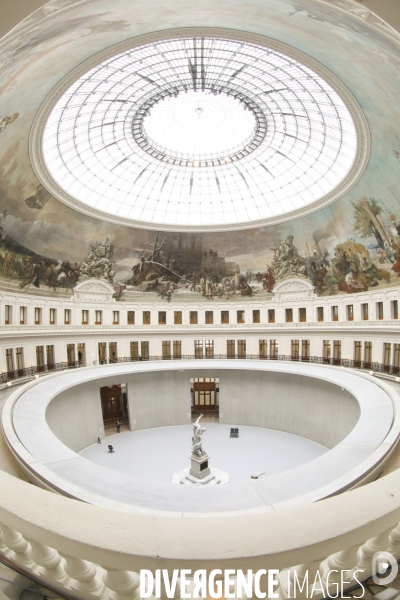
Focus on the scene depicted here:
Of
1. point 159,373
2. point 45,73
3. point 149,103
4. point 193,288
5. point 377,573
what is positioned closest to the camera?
point 377,573

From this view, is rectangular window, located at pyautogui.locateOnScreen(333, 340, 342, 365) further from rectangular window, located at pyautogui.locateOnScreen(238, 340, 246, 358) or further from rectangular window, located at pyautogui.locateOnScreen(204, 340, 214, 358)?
rectangular window, located at pyautogui.locateOnScreen(204, 340, 214, 358)

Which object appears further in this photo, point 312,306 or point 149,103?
point 312,306

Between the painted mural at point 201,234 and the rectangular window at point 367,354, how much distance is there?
500 cm

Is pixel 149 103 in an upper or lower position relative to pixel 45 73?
upper

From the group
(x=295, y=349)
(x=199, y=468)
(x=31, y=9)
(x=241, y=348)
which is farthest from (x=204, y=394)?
(x=31, y=9)

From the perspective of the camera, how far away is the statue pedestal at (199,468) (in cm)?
1875

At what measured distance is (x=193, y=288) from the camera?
40938 millimetres

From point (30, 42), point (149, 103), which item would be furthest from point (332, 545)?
point (149, 103)

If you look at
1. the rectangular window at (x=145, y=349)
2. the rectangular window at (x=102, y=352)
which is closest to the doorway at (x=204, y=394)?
the rectangular window at (x=145, y=349)

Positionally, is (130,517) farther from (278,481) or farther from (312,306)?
(312,306)

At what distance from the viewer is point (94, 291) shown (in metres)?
37.1

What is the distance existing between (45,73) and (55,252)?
18135 millimetres

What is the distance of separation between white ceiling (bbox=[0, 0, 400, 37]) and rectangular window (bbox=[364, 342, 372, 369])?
2759cm

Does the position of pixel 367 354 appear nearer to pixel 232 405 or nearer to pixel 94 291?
pixel 232 405
